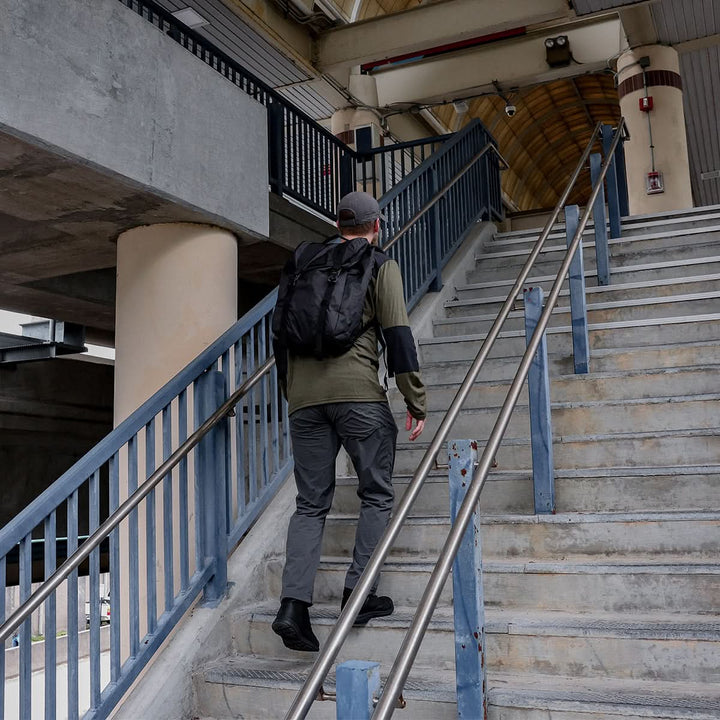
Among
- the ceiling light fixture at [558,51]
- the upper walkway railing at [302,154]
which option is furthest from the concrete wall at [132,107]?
the ceiling light fixture at [558,51]

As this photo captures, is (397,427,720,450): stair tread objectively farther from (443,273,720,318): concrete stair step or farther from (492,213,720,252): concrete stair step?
(492,213,720,252): concrete stair step

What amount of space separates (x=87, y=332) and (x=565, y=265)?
23.3 ft

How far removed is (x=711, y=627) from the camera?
8.96 ft

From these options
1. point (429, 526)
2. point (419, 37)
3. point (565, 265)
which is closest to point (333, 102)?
point (419, 37)

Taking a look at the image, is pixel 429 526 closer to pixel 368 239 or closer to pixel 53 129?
pixel 368 239

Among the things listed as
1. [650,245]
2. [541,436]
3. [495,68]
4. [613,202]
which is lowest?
[541,436]

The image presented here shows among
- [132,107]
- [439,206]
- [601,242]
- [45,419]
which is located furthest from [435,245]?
[45,419]

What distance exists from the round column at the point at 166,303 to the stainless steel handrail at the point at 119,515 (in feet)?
5.49

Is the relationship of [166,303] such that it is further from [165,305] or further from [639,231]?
[639,231]

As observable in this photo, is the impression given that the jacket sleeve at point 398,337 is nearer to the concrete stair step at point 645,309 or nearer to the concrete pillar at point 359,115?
the concrete stair step at point 645,309

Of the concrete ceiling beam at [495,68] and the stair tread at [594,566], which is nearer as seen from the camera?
the stair tread at [594,566]

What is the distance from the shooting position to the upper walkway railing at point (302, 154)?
6.48 meters

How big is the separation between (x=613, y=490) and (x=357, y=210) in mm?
1572

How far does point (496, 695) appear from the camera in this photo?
259 centimetres
